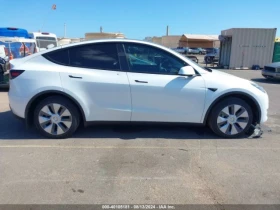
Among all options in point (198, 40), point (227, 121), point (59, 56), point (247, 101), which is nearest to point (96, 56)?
point (59, 56)

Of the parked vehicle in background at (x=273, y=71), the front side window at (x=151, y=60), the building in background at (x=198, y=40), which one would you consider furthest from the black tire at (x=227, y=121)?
the building in background at (x=198, y=40)

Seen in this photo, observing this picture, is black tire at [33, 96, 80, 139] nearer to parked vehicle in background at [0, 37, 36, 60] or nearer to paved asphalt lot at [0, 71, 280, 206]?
paved asphalt lot at [0, 71, 280, 206]

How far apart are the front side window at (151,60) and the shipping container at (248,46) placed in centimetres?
1638

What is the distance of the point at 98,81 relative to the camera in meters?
4.04

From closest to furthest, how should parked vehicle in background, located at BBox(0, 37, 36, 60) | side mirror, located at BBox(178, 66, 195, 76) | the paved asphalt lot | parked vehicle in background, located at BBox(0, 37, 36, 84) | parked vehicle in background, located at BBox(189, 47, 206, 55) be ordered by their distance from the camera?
the paved asphalt lot
side mirror, located at BBox(178, 66, 195, 76)
parked vehicle in background, located at BBox(0, 37, 36, 84)
parked vehicle in background, located at BBox(0, 37, 36, 60)
parked vehicle in background, located at BBox(189, 47, 206, 55)

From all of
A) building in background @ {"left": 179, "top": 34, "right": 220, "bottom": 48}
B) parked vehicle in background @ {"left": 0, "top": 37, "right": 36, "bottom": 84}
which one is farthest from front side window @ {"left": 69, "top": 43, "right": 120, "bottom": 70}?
building in background @ {"left": 179, "top": 34, "right": 220, "bottom": 48}

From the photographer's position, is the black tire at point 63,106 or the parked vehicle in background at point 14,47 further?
the parked vehicle in background at point 14,47

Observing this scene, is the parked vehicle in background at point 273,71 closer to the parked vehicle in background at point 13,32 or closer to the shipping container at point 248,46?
the shipping container at point 248,46

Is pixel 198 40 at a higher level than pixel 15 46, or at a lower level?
higher

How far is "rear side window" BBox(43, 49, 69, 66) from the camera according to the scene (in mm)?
4141

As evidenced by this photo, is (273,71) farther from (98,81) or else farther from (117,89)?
(98,81)

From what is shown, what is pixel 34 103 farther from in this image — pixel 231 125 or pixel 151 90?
pixel 231 125

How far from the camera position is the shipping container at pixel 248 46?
1861 centimetres

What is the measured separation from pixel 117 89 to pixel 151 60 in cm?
74
